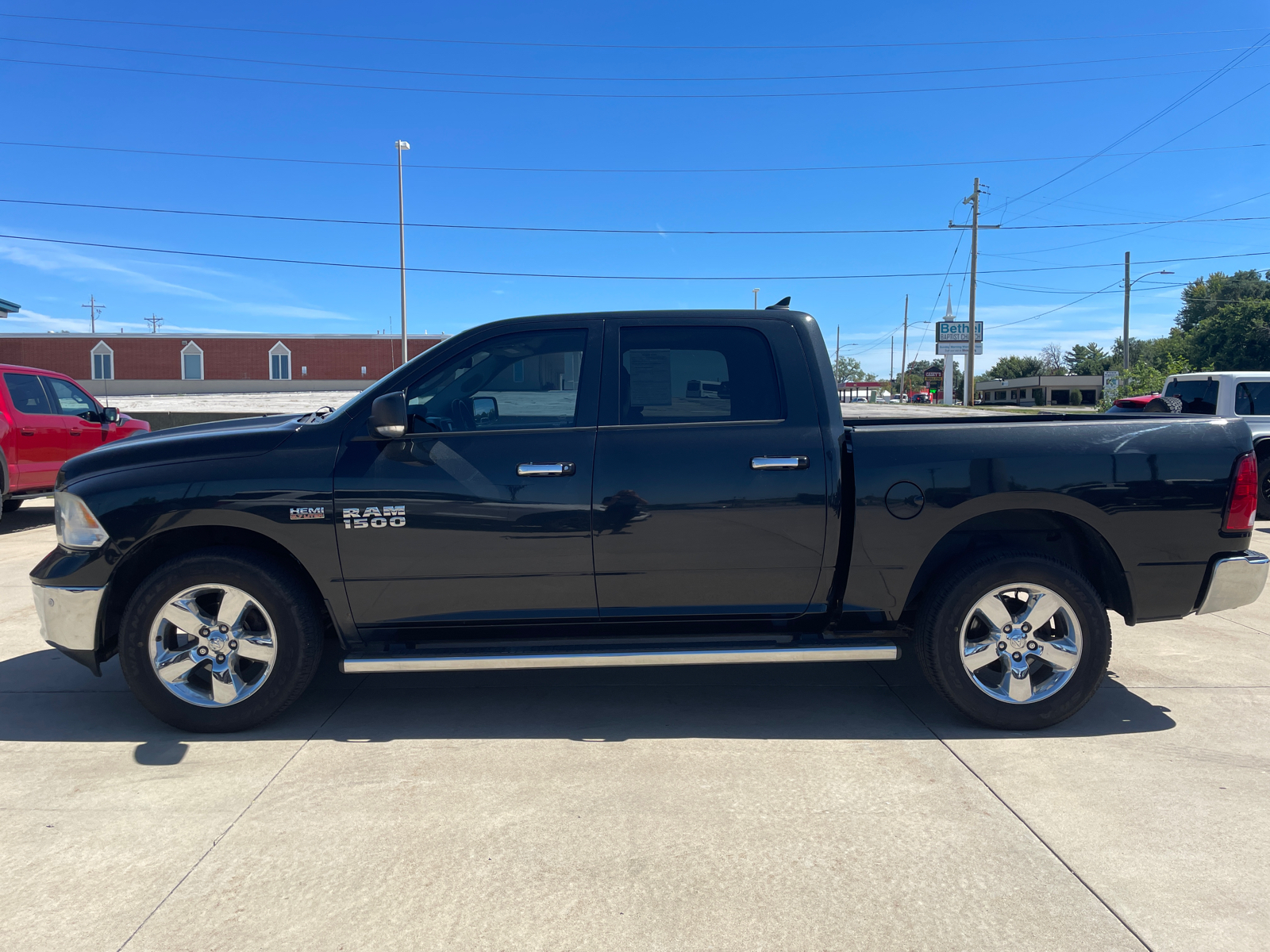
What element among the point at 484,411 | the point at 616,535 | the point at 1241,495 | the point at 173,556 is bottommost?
the point at 173,556

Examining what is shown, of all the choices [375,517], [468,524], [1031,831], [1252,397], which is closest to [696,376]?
[468,524]

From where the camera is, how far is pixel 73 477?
3898mm

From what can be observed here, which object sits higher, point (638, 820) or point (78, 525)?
point (78, 525)

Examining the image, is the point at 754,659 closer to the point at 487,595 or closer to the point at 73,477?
the point at 487,595

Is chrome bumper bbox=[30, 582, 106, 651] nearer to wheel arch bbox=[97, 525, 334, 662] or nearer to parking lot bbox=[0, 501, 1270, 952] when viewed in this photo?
wheel arch bbox=[97, 525, 334, 662]

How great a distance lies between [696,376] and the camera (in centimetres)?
404

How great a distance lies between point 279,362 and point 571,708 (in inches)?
2515

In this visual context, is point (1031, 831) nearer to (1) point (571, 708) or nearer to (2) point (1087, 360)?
(1) point (571, 708)

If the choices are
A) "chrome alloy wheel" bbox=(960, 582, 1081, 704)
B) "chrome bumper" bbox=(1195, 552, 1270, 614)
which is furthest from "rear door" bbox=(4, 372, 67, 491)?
"chrome bumper" bbox=(1195, 552, 1270, 614)

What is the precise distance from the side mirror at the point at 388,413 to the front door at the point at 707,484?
0.87m

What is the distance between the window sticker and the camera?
4.01m

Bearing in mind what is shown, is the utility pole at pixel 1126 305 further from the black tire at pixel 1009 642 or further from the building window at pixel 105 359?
the building window at pixel 105 359

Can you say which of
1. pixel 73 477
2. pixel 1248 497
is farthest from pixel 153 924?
pixel 1248 497

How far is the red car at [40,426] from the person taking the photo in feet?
30.7
